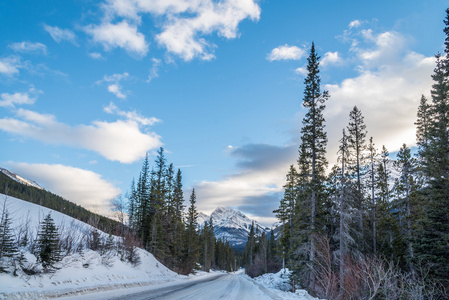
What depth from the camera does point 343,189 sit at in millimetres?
20188

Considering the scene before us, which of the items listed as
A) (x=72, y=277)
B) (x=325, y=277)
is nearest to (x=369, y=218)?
(x=325, y=277)

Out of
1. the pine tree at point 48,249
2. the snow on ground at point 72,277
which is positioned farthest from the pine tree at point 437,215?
the pine tree at point 48,249

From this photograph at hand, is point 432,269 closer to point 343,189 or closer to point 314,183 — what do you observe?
point 343,189

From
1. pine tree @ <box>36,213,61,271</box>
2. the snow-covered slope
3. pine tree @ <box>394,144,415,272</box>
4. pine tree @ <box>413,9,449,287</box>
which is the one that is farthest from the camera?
pine tree @ <box>394,144,415,272</box>

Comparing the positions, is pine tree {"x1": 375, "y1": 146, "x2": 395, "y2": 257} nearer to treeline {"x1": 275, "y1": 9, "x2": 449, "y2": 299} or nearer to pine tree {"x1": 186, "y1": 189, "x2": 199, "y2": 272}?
treeline {"x1": 275, "y1": 9, "x2": 449, "y2": 299}

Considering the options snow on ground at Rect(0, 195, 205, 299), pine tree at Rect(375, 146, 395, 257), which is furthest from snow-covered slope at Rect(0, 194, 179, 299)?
pine tree at Rect(375, 146, 395, 257)

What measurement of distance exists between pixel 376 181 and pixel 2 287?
35.1 metres

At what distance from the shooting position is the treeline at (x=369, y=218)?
14234 millimetres

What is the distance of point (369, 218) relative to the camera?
96.9 feet

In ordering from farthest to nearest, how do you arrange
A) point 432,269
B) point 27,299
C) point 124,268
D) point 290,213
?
point 290,213 → point 124,268 → point 432,269 → point 27,299

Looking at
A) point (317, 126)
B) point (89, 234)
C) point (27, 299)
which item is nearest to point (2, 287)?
point (27, 299)

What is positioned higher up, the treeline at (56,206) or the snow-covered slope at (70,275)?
the treeline at (56,206)

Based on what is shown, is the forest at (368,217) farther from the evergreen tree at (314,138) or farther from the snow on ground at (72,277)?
the snow on ground at (72,277)

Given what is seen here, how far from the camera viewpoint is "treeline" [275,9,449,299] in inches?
560
